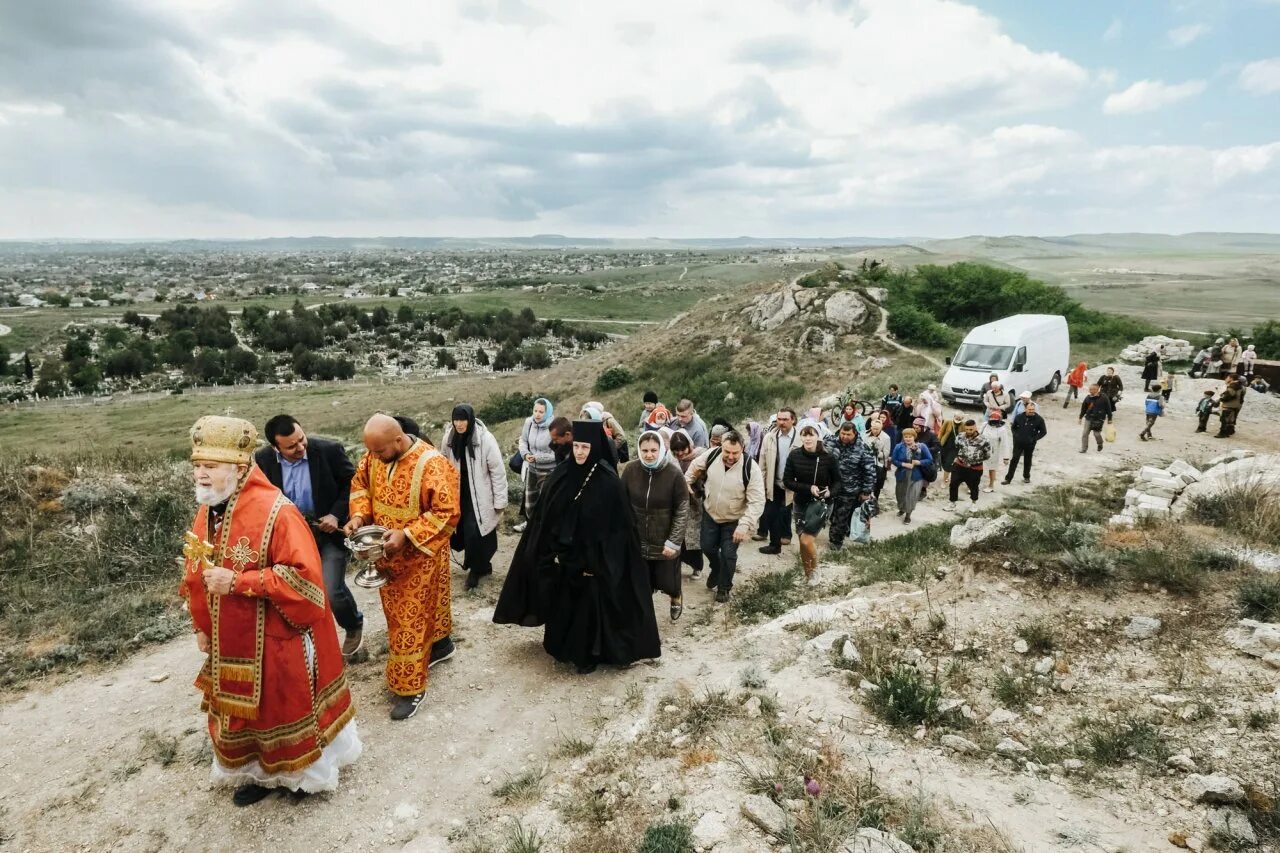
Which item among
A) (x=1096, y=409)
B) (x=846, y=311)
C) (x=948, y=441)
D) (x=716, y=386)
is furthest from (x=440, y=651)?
(x=846, y=311)

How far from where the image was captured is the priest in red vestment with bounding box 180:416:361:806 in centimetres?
324

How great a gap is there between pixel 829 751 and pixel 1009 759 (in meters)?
1.01

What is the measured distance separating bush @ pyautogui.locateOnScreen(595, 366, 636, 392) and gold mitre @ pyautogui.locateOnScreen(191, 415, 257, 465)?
2318 cm

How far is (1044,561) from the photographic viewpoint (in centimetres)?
595

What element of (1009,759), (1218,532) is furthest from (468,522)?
(1218,532)

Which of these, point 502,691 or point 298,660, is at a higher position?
point 298,660

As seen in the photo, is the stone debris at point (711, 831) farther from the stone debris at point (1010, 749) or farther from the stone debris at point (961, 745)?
the stone debris at point (1010, 749)

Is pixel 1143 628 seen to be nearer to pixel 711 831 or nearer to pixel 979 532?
pixel 979 532

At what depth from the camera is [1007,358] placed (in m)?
15.6

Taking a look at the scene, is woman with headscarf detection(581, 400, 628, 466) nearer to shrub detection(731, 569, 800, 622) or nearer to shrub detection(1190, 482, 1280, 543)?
shrub detection(731, 569, 800, 622)

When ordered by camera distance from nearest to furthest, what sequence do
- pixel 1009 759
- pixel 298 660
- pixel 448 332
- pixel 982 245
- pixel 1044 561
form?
pixel 298 660
pixel 1009 759
pixel 1044 561
pixel 448 332
pixel 982 245

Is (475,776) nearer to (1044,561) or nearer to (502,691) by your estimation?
(502,691)

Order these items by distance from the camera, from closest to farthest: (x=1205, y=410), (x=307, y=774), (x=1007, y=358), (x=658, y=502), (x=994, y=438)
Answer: (x=307, y=774)
(x=658, y=502)
(x=994, y=438)
(x=1205, y=410)
(x=1007, y=358)

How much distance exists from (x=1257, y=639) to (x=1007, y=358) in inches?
485
